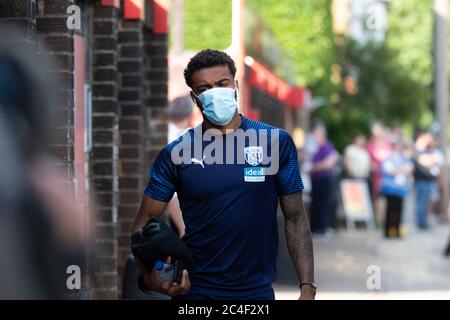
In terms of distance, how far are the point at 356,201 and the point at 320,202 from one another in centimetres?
215

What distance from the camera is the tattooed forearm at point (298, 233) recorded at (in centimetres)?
454

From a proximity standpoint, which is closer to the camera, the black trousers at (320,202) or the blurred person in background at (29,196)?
the blurred person in background at (29,196)

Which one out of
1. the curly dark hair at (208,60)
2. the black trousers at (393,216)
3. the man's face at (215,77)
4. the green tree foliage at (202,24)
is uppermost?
the green tree foliage at (202,24)

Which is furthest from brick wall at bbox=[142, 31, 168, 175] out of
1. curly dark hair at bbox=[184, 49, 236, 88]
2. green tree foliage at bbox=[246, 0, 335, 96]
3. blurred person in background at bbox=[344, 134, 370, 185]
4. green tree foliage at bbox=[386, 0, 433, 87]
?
green tree foliage at bbox=[386, 0, 433, 87]

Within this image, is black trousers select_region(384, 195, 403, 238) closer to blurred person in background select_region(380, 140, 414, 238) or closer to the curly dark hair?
blurred person in background select_region(380, 140, 414, 238)

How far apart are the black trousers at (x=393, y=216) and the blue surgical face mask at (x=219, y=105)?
1338 centimetres

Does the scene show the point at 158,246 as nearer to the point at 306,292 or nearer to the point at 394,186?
the point at 306,292

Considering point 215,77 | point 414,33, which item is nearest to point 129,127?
point 215,77

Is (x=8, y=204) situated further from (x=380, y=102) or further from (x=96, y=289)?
(x=380, y=102)

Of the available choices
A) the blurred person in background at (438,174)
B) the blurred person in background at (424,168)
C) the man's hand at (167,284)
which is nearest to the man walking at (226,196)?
the man's hand at (167,284)

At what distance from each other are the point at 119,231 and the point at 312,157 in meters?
10.2

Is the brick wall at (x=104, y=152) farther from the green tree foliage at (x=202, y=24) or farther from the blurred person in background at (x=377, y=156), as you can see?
the blurred person in background at (x=377, y=156)

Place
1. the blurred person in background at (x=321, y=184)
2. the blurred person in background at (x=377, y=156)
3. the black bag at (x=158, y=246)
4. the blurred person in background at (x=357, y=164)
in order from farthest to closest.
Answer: the blurred person in background at (x=377, y=156), the blurred person in background at (x=357, y=164), the blurred person in background at (x=321, y=184), the black bag at (x=158, y=246)
